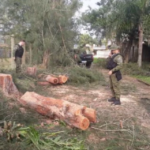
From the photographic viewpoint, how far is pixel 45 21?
11477 millimetres

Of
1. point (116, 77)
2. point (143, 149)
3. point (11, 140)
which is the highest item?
point (116, 77)

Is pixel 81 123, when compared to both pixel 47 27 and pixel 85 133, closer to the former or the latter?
pixel 85 133

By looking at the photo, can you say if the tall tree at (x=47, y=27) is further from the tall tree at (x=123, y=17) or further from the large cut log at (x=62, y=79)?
the large cut log at (x=62, y=79)

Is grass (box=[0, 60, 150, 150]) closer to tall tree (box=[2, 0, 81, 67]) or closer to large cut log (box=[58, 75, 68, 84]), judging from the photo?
large cut log (box=[58, 75, 68, 84])

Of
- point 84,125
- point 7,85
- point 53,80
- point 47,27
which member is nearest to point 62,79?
point 53,80

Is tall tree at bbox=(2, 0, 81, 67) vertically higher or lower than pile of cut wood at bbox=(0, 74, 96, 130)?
higher

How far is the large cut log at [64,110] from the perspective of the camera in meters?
4.02

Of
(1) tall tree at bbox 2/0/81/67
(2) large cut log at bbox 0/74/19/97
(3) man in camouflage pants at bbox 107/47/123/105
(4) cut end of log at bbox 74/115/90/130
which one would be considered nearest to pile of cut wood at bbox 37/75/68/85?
(2) large cut log at bbox 0/74/19/97

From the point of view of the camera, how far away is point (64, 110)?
429 cm

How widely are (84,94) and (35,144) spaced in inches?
172

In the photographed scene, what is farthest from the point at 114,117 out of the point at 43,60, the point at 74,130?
the point at 43,60

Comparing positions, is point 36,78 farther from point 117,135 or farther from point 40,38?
point 117,135

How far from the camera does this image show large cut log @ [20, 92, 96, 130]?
4023mm

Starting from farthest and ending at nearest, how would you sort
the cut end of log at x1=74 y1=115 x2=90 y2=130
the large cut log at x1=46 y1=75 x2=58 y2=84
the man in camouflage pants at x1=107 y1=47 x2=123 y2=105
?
the large cut log at x1=46 y1=75 x2=58 y2=84 → the man in camouflage pants at x1=107 y1=47 x2=123 y2=105 → the cut end of log at x1=74 y1=115 x2=90 y2=130
